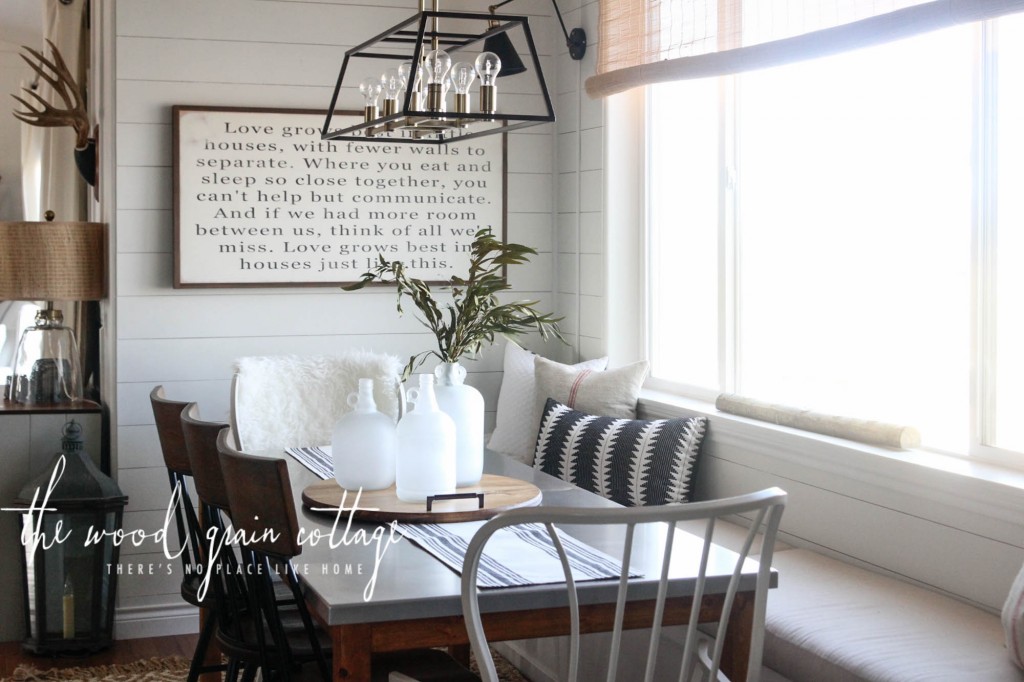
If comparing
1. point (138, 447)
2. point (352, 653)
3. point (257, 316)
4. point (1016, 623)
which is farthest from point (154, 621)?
point (1016, 623)

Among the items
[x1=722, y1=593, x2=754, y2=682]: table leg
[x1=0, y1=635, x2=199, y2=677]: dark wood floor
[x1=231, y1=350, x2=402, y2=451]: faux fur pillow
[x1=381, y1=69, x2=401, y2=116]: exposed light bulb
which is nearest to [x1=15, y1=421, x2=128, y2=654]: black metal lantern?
[x1=0, y1=635, x2=199, y2=677]: dark wood floor

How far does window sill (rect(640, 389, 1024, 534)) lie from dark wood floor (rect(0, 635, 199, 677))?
1.91 meters

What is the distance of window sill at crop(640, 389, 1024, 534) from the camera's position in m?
2.41

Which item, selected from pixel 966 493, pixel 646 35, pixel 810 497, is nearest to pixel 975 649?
pixel 966 493

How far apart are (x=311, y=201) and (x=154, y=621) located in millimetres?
1594

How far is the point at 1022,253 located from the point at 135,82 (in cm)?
288

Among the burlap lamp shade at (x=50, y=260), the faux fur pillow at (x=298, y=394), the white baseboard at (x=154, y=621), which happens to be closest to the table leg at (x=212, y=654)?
the faux fur pillow at (x=298, y=394)

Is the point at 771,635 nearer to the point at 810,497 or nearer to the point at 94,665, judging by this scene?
the point at 810,497

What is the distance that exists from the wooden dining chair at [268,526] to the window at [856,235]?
1402 mm

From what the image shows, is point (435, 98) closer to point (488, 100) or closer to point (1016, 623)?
point (488, 100)

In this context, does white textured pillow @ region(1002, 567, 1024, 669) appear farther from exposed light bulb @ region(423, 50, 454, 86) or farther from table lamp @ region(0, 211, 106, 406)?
table lamp @ region(0, 211, 106, 406)

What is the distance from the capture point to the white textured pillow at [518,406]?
13.0 ft

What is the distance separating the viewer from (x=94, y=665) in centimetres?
366

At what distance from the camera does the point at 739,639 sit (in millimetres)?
1990
